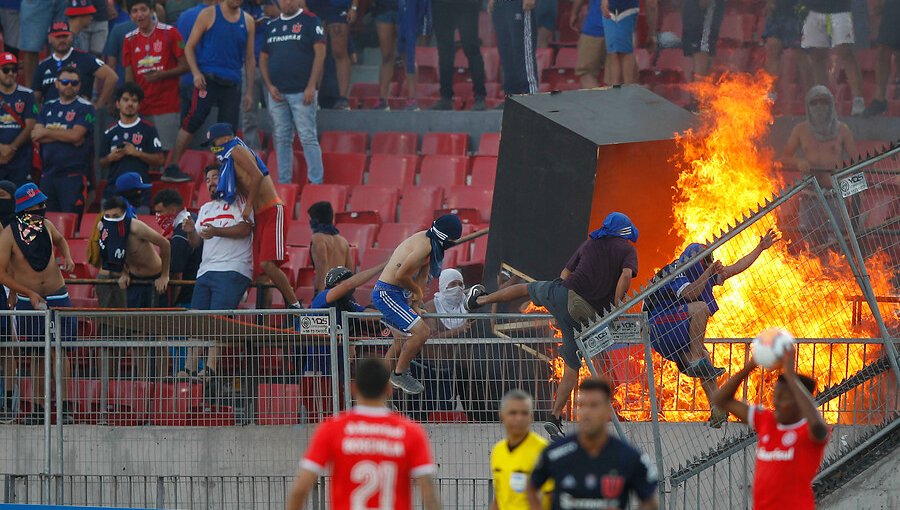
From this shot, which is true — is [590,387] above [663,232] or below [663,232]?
below

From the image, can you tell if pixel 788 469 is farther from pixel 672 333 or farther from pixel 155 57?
pixel 155 57

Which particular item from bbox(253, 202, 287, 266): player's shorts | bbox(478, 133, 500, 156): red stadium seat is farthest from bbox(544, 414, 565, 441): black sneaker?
bbox(478, 133, 500, 156): red stadium seat

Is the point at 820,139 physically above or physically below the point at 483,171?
below

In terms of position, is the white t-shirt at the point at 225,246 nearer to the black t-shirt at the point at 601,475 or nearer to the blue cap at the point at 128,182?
the blue cap at the point at 128,182

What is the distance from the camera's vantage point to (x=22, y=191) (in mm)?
13156

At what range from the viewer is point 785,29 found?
1717 cm

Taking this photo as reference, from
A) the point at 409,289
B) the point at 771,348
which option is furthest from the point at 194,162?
the point at 771,348

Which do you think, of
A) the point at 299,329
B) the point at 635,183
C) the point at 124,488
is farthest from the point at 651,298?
the point at 124,488

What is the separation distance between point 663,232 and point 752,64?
544cm

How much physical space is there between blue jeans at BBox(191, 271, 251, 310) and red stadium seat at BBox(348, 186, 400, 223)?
11.3ft

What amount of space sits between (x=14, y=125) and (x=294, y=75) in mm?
3101

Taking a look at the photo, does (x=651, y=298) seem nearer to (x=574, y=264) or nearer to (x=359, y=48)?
(x=574, y=264)

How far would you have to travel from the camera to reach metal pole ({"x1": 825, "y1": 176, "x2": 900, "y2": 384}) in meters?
10.5

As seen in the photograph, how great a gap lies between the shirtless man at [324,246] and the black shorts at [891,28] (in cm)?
727
